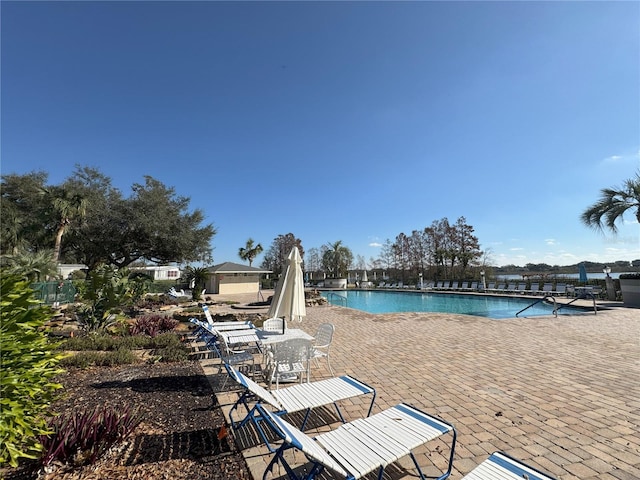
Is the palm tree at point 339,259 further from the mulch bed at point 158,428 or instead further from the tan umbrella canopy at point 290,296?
the mulch bed at point 158,428

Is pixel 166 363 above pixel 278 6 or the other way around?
the other way around

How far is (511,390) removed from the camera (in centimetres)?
436

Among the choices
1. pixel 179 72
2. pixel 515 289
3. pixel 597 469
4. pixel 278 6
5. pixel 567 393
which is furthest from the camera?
pixel 515 289

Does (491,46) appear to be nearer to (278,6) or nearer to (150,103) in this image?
(278,6)

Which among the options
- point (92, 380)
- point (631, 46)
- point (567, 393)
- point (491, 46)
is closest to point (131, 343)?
point (92, 380)

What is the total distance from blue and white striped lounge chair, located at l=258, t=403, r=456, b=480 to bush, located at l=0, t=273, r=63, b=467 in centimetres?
165

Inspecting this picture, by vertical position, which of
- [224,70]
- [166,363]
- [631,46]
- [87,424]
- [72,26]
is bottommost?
[166,363]

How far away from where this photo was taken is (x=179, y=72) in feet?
33.4

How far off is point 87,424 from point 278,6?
34.5ft

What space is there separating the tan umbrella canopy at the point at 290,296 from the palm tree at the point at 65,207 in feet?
68.7

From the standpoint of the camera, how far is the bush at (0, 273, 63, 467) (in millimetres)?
1879

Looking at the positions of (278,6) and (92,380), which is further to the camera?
(278,6)

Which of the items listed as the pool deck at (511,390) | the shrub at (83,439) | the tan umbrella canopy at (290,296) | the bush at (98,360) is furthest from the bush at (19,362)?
the tan umbrella canopy at (290,296)

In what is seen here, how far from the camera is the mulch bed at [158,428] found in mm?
2426
